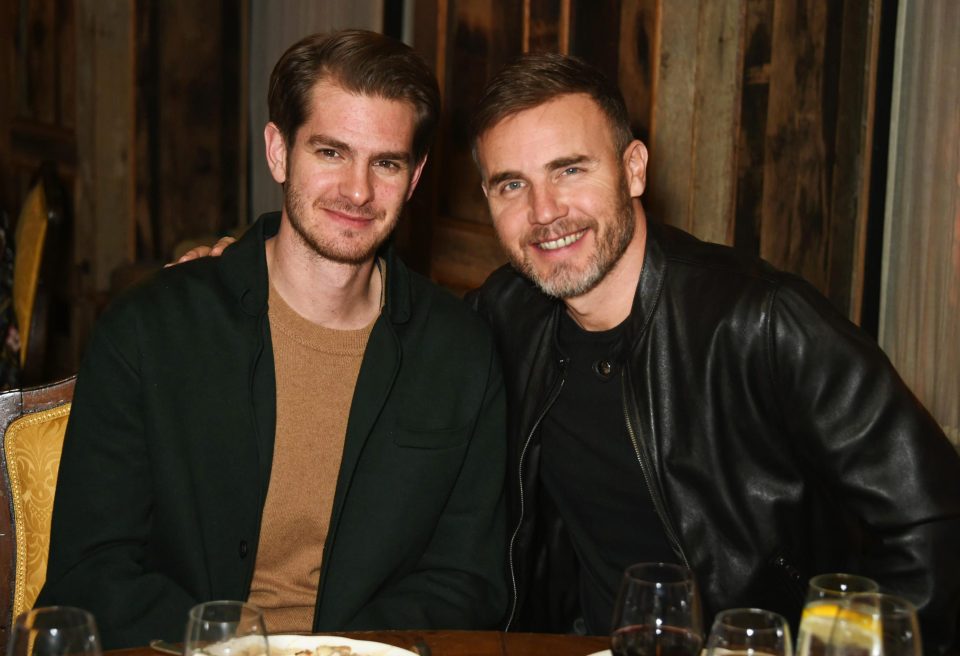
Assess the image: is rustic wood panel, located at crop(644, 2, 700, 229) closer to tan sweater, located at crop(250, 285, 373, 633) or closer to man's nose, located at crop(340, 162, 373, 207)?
man's nose, located at crop(340, 162, 373, 207)

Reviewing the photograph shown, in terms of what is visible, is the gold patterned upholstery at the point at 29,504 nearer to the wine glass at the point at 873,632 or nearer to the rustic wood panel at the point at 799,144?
the wine glass at the point at 873,632

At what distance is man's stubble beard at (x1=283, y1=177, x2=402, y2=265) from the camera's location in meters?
2.12

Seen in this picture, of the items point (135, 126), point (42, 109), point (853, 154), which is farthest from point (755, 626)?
point (42, 109)

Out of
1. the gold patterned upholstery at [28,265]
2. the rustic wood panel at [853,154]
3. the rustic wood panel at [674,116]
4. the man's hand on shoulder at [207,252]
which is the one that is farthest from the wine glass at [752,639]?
the gold patterned upholstery at [28,265]

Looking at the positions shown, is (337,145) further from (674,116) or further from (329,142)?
(674,116)

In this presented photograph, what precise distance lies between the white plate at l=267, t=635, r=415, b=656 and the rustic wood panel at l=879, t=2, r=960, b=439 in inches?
79.7

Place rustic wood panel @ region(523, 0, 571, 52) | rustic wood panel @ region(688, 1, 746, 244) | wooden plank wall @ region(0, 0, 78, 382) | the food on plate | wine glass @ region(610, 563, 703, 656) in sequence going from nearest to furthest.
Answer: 1. wine glass @ region(610, 563, 703, 656)
2. the food on plate
3. rustic wood panel @ region(688, 1, 746, 244)
4. rustic wood panel @ region(523, 0, 571, 52)
5. wooden plank wall @ region(0, 0, 78, 382)

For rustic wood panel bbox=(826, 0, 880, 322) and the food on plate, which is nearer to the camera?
the food on plate

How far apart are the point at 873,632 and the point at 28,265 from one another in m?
3.71

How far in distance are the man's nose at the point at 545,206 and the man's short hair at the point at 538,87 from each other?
0.16 metres

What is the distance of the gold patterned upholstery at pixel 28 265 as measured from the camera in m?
4.10

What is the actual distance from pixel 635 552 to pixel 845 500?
0.39 m

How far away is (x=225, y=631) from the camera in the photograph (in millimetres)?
1113

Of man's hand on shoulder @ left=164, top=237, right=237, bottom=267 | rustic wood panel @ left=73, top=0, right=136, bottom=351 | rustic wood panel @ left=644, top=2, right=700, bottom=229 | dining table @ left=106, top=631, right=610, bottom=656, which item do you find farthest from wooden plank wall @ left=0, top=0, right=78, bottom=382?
dining table @ left=106, top=631, right=610, bottom=656
